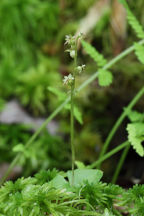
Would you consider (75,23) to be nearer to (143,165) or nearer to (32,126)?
(32,126)

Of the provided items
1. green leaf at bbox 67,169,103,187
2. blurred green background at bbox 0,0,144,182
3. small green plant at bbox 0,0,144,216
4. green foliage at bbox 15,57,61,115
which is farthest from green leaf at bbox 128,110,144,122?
green foliage at bbox 15,57,61,115

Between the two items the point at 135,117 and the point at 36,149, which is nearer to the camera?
the point at 135,117

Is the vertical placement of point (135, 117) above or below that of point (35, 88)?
below

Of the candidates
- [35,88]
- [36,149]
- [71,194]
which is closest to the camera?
[71,194]

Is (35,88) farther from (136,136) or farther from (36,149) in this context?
(136,136)

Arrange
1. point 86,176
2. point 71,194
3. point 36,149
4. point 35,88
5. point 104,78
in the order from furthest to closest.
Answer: point 35,88, point 36,149, point 104,78, point 86,176, point 71,194

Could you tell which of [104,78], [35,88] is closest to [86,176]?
[104,78]

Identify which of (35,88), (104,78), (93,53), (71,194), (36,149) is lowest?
(71,194)

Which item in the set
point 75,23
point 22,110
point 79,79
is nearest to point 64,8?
point 75,23

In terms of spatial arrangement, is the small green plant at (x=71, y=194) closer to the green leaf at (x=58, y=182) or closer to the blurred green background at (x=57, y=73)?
the green leaf at (x=58, y=182)

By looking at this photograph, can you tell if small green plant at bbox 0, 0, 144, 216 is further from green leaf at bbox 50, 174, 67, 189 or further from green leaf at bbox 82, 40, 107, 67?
green leaf at bbox 82, 40, 107, 67
